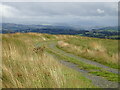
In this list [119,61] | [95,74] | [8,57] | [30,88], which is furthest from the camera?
[119,61]

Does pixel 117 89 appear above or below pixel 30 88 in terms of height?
below

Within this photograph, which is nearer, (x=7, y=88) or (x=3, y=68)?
(x=7, y=88)

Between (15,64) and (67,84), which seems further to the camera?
(15,64)

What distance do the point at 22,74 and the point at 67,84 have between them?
182 cm

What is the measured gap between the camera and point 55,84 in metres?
5.93

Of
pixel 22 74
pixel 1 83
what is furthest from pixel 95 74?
pixel 1 83

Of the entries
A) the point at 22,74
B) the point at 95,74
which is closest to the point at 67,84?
the point at 22,74

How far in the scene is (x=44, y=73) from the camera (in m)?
7.09

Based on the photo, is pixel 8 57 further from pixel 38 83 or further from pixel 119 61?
pixel 119 61

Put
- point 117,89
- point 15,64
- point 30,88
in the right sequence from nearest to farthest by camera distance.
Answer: point 30,88
point 117,89
point 15,64

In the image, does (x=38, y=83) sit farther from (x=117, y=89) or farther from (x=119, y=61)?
(x=119, y=61)

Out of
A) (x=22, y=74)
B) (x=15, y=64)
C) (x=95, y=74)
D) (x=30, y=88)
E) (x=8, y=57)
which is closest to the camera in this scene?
(x=30, y=88)

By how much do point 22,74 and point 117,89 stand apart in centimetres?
402

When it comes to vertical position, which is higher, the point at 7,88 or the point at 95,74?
the point at 7,88
